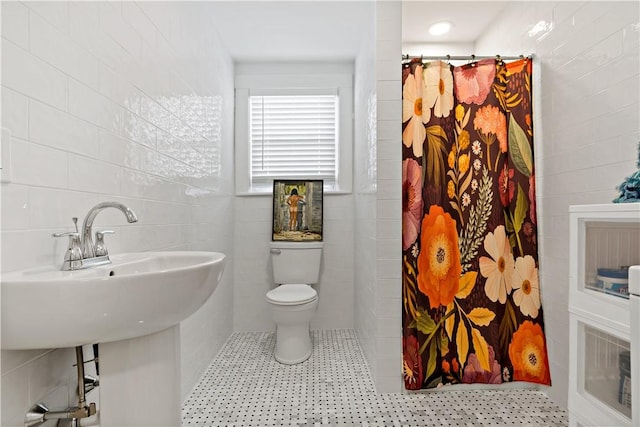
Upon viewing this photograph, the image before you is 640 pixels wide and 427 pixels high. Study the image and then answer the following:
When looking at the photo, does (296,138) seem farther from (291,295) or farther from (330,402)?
(330,402)

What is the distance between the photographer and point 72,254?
0.96m

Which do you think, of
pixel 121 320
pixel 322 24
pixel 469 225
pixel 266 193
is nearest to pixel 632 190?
pixel 469 225

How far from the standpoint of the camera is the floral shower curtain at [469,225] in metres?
1.91

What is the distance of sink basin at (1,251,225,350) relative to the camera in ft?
2.23

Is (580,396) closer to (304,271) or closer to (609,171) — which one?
(609,171)

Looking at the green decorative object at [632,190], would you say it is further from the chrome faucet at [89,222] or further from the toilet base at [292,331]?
the toilet base at [292,331]

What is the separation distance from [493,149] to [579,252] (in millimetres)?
878

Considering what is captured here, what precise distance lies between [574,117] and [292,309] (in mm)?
1927

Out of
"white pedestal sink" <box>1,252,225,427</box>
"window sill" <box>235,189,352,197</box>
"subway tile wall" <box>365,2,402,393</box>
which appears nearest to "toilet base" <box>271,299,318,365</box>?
"subway tile wall" <box>365,2,402,393</box>

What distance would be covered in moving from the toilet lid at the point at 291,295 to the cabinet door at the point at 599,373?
1505 mm

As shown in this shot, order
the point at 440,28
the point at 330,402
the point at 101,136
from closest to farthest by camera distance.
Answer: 1. the point at 101,136
2. the point at 330,402
3. the point at 440,28

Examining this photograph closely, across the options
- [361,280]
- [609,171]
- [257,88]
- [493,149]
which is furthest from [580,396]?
[257,88]

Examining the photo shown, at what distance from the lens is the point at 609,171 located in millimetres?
1458

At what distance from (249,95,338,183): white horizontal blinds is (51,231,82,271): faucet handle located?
2118 mm
